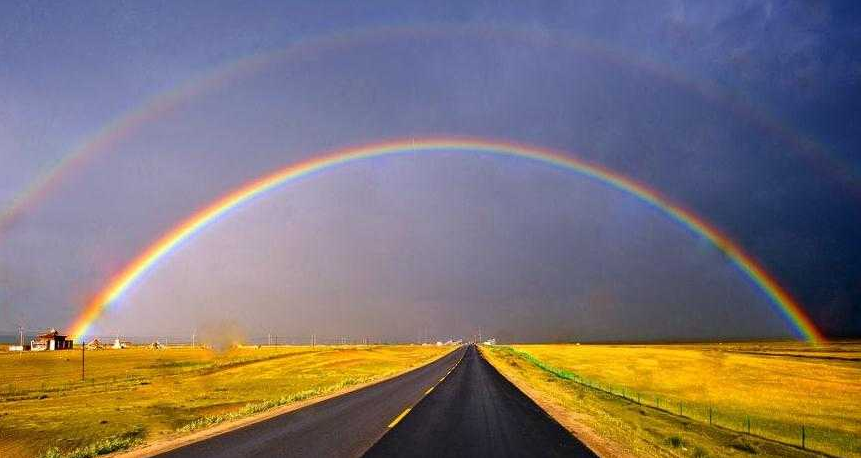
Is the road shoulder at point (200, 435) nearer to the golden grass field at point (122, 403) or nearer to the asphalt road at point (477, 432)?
the golden grass field at point (122, 403)

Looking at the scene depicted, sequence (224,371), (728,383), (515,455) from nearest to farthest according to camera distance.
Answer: (515,455) < (728,383) < (224,371)

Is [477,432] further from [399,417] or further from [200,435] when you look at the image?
[200,435]

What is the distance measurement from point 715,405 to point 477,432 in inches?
1128

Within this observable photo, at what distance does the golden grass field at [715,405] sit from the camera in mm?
18328

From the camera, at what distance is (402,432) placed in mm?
14977

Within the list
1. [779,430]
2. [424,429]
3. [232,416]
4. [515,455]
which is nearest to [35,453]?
[232,416]

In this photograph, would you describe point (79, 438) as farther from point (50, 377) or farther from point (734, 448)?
point (50, 377)

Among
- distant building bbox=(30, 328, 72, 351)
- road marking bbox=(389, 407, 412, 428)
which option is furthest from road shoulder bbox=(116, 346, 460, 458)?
distant building bbox=(30, 328, 72, 351)

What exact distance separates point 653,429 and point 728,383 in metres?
36.9

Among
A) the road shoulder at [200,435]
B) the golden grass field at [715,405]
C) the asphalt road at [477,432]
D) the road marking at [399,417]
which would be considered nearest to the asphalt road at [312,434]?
the road marking at [399,417]

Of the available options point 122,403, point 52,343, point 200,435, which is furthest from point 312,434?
point 52,343

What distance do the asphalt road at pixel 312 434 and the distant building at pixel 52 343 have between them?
132 m

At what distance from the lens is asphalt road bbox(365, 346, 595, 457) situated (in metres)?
12.4

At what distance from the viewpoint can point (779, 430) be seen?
91.0 ft
